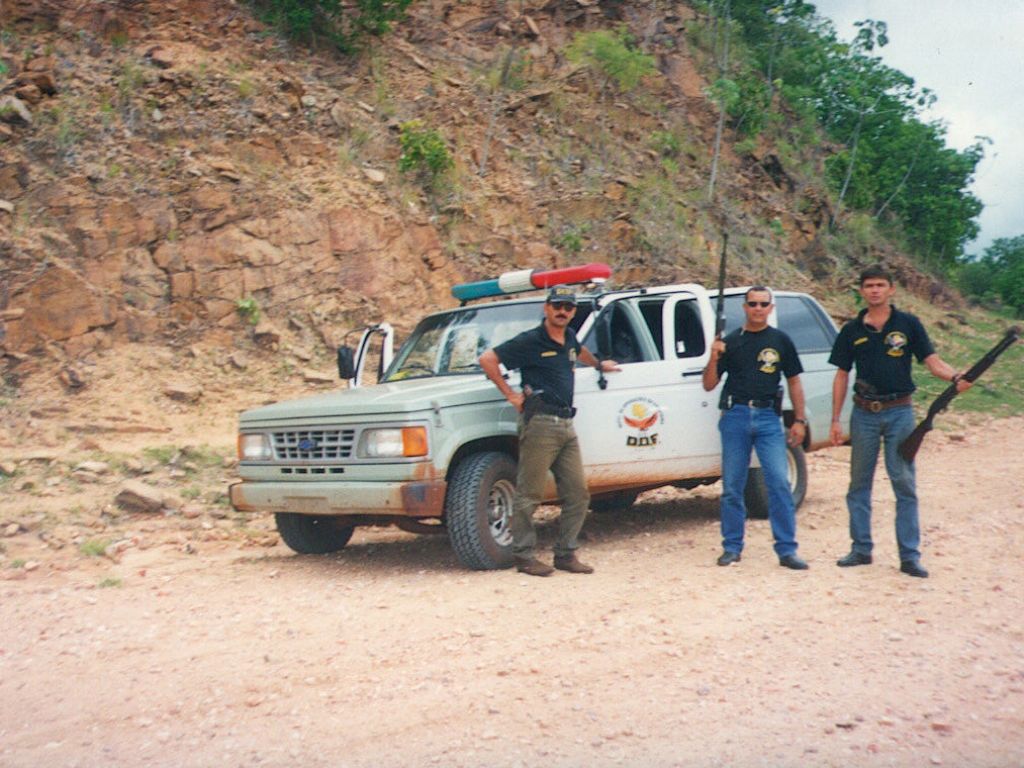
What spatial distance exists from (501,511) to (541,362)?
1.16 m

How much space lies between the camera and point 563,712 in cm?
441

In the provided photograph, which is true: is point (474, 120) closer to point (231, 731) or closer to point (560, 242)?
point (560, 242)

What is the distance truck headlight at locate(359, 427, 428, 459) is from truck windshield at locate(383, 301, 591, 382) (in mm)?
1096

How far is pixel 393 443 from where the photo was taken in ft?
23.4

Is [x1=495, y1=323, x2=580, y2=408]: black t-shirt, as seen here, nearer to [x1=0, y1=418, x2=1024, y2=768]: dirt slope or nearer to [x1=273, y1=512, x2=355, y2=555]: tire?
[x1=0, y1=418, x2=1024, y2=768]: dirt slope

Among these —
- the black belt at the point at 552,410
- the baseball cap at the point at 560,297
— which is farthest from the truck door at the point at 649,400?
the baseball cap at the point at 560,297

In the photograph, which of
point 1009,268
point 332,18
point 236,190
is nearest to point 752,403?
point 236,190

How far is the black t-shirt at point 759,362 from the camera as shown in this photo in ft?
23.6

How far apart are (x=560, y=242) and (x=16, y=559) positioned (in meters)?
12.4

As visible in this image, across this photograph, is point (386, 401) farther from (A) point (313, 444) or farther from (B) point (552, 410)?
(B) point (552, 410)

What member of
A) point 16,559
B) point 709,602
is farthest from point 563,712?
point 16,559

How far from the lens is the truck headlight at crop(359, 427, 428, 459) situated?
23.2ft

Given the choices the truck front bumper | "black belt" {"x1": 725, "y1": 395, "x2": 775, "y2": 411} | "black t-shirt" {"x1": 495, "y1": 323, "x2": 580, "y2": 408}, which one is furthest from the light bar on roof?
the truck front bumper

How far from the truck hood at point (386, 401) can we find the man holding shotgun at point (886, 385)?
242 cm
